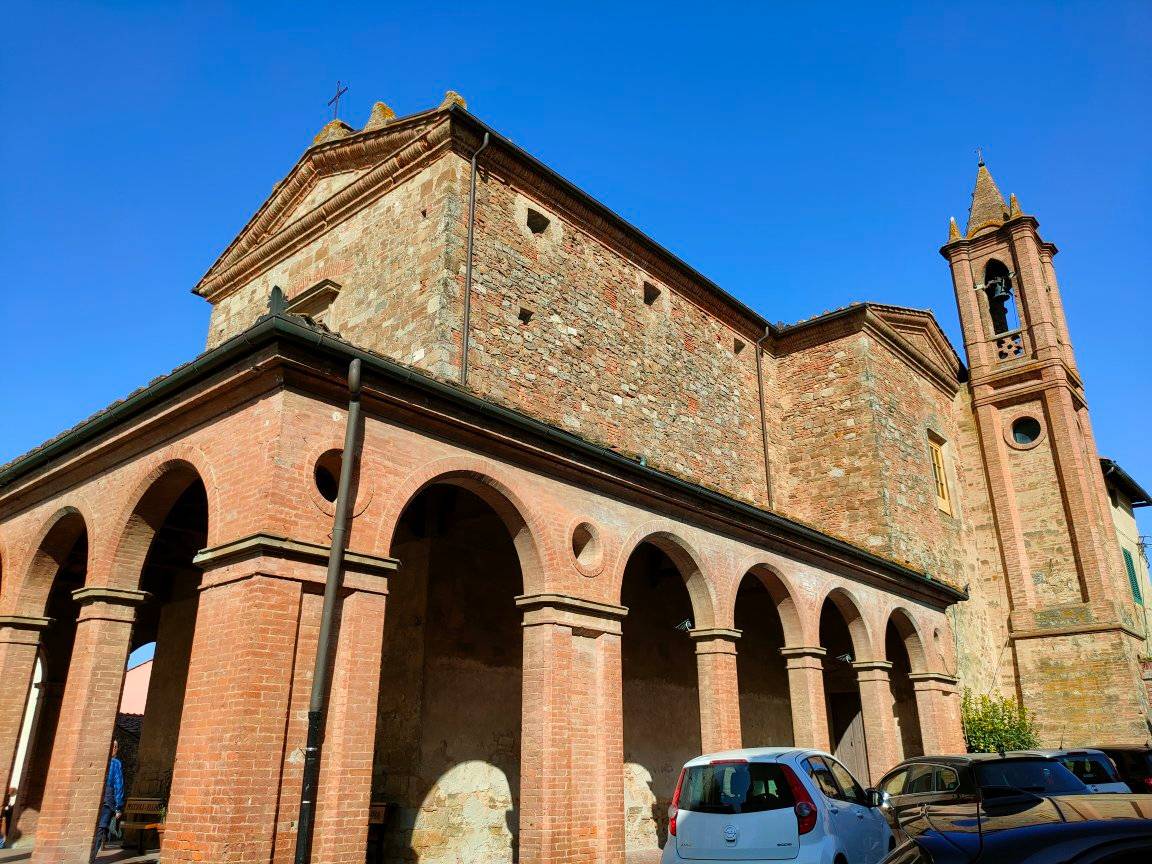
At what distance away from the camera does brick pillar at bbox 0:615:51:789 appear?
1005 cm

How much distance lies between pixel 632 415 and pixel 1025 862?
43.6 ft

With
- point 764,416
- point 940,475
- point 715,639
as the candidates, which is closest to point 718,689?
point 715,639

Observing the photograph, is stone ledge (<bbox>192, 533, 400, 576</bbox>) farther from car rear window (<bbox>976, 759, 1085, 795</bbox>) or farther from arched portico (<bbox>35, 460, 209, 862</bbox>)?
car rear window (<bbox>976, 759, 1085, 795</bbox>)

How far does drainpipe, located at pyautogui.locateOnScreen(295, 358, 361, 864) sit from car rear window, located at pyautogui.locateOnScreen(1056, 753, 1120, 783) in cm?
839

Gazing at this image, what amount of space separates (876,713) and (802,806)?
8.46 m

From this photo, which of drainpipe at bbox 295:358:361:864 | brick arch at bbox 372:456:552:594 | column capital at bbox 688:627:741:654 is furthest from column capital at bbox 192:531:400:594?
column capital at bbox 688:627:741:654

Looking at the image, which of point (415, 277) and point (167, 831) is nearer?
point (167, 831)

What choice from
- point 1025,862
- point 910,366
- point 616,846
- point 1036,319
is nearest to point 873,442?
point 910,366

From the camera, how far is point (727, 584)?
1182cm

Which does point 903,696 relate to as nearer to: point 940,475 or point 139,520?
point 940,475

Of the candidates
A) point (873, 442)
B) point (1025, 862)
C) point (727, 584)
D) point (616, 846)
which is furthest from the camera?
point (873, 442)

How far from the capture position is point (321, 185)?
16531mm

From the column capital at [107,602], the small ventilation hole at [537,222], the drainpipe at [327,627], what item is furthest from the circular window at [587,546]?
the small ventilation hole at [537,222]

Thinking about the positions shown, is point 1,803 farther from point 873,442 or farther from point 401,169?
point 873,442
